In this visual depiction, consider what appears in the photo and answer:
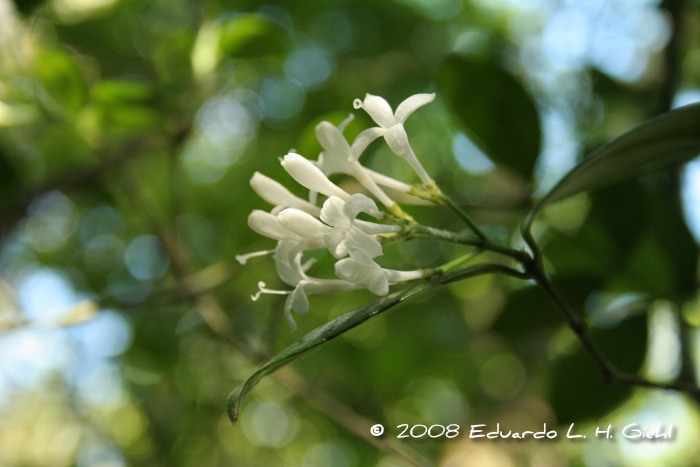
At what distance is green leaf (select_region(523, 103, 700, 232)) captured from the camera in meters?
0.74

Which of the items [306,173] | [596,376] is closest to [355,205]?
[306,173]

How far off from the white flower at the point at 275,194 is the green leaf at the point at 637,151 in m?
0.39

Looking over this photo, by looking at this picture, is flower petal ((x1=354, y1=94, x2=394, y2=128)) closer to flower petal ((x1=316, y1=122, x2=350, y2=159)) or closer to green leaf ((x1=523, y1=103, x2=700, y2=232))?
flower petal ((x1=316, y1=122, x2=350, y2=159))

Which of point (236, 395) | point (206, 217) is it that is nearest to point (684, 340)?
point (236, 395)

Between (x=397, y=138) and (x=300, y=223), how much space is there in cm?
22

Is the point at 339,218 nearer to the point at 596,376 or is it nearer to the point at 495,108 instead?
the point at 495,108

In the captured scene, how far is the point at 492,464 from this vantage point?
2.49m

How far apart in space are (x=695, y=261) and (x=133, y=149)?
2.76m

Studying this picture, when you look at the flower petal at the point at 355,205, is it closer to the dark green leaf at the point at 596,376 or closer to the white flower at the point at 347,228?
the white flower at the point at 347,228

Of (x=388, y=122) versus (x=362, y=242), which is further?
(x=388, y=122)

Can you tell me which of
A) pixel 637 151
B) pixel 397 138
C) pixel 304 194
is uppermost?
pixel 637 151

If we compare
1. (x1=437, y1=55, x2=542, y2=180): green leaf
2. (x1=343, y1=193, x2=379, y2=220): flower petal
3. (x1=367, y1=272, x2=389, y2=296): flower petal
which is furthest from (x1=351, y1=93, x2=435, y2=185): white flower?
(x1=437, y1=55, x2=542, y2=180): green leaf

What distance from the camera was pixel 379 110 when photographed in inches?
31.7

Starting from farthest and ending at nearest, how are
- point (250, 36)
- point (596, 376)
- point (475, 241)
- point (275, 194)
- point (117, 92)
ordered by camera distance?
point (250, 36)
point (117, 92)
point (596, 376)
point (275, 194)
point (475, 241)
